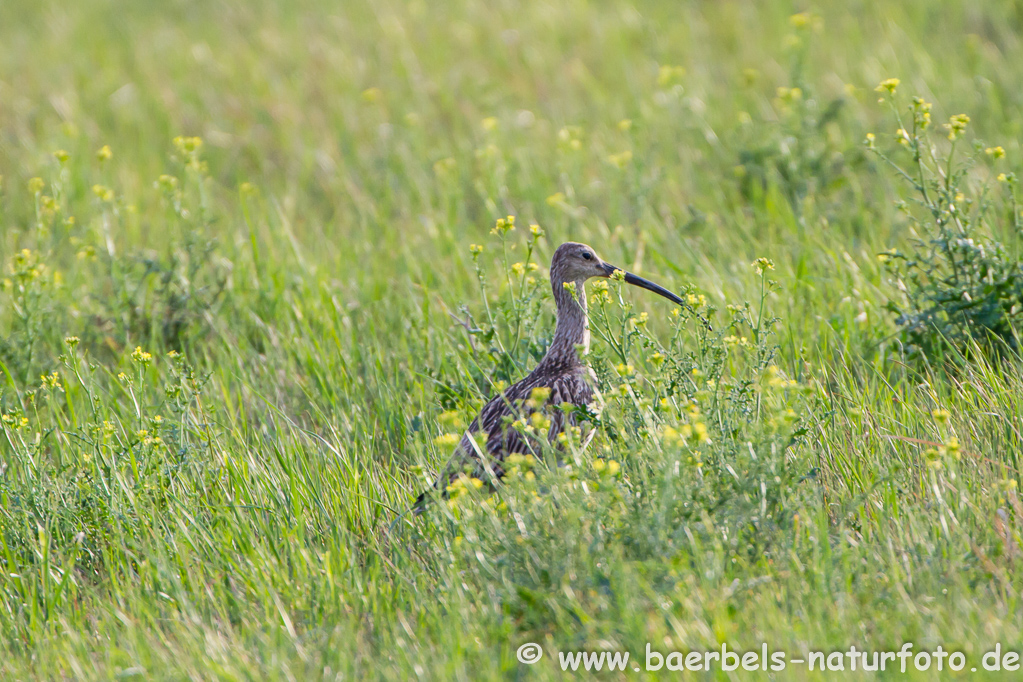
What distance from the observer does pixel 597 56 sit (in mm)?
9844

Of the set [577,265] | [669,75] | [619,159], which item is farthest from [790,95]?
[577,265]

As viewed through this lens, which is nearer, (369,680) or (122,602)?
Answer: (369,680)

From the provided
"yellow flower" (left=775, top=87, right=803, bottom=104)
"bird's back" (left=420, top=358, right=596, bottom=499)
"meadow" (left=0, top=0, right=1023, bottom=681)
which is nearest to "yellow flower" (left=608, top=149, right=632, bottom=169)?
"meadow" (left=0, top=0, right=1023, bottom=681)

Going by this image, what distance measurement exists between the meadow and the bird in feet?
0.49

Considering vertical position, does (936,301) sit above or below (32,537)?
below

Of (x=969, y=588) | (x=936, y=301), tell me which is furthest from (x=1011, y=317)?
(x=969, y=588)

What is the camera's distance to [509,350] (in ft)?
16.9

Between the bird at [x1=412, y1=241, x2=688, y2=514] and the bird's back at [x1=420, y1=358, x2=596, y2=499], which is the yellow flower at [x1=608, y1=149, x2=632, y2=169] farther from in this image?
the bird's back at [x1=420, y1=358, x2=596, y2=499]

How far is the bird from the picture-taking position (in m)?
4.01

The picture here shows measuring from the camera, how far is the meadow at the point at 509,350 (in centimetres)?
321

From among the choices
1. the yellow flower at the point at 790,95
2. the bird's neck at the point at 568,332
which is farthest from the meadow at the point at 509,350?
the bird's neck at the point at 568,332

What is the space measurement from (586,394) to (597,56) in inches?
246

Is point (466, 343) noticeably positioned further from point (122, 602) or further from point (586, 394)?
point (122, 602)

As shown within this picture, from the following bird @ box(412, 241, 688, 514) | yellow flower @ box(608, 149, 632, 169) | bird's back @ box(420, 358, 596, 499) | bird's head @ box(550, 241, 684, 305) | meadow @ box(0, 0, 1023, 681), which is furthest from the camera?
yellow flower @ box(608, 149, 632, 169)
